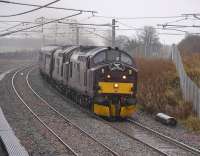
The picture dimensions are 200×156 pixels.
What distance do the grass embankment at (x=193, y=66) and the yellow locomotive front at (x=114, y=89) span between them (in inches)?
250

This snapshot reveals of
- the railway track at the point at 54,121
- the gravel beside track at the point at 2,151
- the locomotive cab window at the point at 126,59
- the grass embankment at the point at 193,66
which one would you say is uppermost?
the locomotive cab window at the point at 126,59

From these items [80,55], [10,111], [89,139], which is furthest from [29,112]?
[89,139]

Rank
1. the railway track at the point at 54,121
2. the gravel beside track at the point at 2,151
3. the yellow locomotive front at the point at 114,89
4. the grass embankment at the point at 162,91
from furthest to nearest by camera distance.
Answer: the grass embankment at the point at 162,91 < the yellow locomotive front at the point at 114,89 < the railway track at the point at 54,121 < the gravel beside track at the point at 2,151

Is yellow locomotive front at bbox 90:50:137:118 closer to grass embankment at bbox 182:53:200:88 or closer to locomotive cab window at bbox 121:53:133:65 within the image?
locomotive cab window at bbox 121:53:133:65

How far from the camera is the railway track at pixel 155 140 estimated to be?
1633 cm

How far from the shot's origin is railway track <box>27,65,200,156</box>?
16.3m

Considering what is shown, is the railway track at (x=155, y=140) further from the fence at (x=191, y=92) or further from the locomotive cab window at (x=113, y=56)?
the fence at (x=191, y=92)

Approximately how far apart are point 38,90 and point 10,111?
11.5 m

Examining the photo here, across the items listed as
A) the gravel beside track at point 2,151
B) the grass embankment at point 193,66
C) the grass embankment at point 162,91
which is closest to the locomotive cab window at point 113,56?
the grass embankment at point 162,91

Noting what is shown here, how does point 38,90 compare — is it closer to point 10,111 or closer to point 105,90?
point 10,111

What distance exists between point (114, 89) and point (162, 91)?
6.73m

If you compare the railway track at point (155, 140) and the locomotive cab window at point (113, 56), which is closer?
the railway track at point (155, 140)

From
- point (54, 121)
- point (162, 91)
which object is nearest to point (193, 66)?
point (162, 91)

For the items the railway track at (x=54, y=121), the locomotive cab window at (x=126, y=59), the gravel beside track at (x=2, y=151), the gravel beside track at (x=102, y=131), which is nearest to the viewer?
the gravel beside track at (x=2, y=151)
